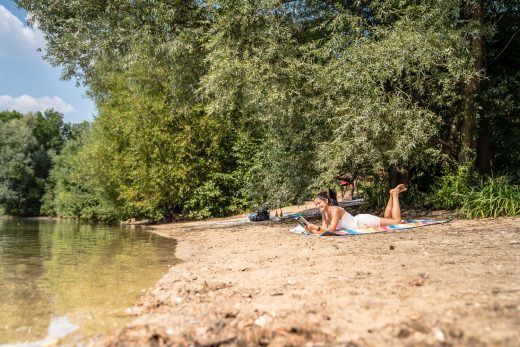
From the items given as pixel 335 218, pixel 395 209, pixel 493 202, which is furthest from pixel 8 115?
pixel 493 202

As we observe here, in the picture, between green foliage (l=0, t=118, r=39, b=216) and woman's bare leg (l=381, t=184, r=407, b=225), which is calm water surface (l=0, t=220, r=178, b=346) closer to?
woman's bare leg (l=381, t=184, r=407, b=225)

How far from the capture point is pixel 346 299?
4.25 meters

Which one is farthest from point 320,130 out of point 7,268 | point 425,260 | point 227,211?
point 227,211

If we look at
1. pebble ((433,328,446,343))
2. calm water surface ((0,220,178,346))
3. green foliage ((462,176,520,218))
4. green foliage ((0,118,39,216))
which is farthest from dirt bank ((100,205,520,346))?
green foliage ((0,118,39,216))

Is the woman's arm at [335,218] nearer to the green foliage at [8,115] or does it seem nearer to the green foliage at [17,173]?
the green foliage at [17,173]

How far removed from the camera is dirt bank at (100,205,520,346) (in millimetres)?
3293

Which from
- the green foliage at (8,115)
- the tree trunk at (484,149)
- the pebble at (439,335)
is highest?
the green foliage at (8,115)

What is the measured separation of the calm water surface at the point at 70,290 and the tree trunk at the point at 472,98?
923cm

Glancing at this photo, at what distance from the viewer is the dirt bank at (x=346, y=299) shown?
3293 mm

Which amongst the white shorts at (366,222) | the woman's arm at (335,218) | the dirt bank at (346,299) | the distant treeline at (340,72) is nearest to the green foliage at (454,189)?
the distant treeline at (340,72)

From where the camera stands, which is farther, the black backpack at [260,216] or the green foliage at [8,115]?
the green foliage at [8,115]

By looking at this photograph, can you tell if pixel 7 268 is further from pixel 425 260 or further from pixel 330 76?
pixel 330 76

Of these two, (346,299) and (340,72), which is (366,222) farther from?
(346,299)

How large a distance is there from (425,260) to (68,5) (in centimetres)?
1382
